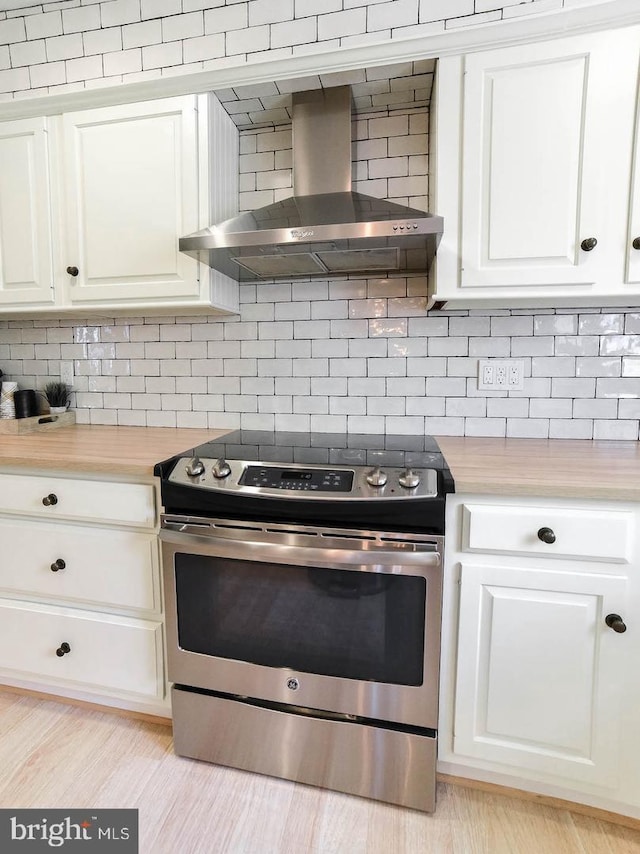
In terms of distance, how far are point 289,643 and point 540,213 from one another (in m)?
1.50

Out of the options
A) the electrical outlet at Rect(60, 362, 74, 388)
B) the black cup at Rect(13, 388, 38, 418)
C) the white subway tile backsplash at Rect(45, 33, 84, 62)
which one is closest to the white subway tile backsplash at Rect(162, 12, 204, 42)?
the white subway tile backsplash at Rect(45, 33, 84, 62)

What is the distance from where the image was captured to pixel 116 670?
5.03 feet

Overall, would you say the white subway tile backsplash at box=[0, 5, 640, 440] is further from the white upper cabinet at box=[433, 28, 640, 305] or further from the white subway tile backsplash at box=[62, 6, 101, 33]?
the white upper cabinet at box=[433, 28, 640, 305]

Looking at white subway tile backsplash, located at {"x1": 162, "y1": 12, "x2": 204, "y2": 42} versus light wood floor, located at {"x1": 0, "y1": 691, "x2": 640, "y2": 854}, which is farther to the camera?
white subway tile backsplash, located at {"x1": 162, "y1": 12, "x2": 204, "y2": 42}

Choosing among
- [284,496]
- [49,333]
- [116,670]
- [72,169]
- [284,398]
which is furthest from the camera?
[49,333]

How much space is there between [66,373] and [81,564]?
1.07 meters

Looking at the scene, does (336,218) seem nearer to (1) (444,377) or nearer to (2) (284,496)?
(1) (444,377)

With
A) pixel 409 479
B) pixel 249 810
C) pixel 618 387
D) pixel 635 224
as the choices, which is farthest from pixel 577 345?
pixel 249 810

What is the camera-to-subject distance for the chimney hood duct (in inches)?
50.7

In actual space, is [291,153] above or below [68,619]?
above

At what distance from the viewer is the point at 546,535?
1134mm

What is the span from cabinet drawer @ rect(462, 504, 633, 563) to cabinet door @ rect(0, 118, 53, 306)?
1.82m

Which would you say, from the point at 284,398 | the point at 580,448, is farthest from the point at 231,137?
the point at 580,448

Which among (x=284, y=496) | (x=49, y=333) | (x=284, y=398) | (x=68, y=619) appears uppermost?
(x=49, y=333)
